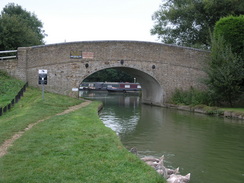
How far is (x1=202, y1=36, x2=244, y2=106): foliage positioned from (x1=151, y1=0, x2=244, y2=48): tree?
680 centimetres

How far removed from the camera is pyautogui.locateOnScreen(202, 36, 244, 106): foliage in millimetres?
15133

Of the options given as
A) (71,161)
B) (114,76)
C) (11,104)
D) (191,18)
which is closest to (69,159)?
(71,161)

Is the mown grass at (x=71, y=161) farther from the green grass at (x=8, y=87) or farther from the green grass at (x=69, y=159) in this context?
the green grass at (x=8, y=87)

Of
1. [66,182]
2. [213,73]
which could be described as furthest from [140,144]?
[213,73]

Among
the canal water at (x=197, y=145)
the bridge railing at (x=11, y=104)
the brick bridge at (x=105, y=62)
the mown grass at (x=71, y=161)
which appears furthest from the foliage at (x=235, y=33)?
the mown grass at (x=71, y=161)

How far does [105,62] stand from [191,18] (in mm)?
10426

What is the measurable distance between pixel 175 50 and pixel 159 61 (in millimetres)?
1335

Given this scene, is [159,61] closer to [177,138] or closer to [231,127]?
[231,127]

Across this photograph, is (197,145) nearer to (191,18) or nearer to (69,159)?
(69,159)

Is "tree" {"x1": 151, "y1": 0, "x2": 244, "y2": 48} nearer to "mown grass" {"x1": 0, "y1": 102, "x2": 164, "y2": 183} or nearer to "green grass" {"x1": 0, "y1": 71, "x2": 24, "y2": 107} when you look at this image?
"green grass" {"x1": 0, "y1": 71, "x2": 24, "y2": 107}

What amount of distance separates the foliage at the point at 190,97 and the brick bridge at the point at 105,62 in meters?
0.56

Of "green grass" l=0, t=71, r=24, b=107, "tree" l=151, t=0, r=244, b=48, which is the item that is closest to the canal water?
"green grass" l=0, t=71, r=24, b=107

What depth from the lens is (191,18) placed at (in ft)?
82.7

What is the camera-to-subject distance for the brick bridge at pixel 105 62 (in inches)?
719
